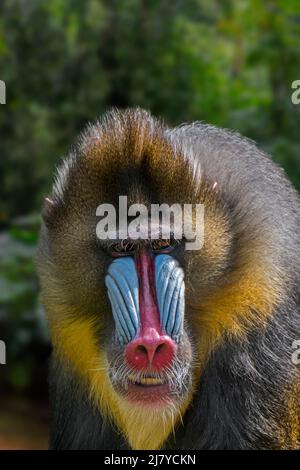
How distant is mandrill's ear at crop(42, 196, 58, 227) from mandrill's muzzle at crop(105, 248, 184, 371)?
1.53 feet

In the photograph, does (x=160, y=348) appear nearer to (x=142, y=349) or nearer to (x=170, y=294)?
(x=142, y=349)

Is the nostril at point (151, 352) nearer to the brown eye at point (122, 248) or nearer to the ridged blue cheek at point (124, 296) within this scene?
the ridged blue cheek at point (124, 296)

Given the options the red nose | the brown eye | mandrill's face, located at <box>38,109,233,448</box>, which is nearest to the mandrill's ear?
mandrill's face, located at <box>38,109,233,448</box>

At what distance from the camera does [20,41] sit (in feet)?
37.9

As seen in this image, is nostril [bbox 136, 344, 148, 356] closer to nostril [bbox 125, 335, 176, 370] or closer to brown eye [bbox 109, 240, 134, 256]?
nostril [bbox 125, 335, 176, 370]

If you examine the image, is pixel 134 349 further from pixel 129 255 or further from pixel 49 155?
pixel 49 155

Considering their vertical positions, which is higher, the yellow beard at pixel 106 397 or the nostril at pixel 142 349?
the nostril at pixel 142 349

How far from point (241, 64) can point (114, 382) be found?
9351mm

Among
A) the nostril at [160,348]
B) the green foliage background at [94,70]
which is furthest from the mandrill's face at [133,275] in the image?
the green foliage background at [94,70]

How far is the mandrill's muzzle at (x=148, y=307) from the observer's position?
3.78 metres

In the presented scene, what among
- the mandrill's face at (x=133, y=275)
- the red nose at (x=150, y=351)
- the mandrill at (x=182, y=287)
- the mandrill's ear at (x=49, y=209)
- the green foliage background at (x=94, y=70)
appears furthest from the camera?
the green foliage background at (x=94, y=70)

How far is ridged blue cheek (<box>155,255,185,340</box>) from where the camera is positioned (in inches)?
150

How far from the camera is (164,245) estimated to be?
4.02 m

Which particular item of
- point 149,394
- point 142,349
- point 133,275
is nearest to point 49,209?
point 133,275
